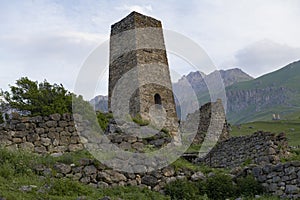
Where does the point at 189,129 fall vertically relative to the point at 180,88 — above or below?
below

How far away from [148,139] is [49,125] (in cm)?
297

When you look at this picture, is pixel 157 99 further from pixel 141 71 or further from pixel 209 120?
pixel 209 120

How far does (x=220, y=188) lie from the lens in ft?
34.9

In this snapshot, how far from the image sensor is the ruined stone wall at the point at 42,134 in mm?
11828

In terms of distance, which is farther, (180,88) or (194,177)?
(180,88)

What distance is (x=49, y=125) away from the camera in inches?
479

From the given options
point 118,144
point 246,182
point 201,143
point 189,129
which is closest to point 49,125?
point 118,144

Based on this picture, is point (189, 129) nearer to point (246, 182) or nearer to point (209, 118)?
point (209, 118)

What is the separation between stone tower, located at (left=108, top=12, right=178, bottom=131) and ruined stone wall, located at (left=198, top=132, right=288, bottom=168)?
2.60 metres

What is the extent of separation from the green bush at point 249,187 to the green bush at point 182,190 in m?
1.17

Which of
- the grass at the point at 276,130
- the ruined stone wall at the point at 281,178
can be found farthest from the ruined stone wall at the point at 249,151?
the grass at the point at 276,130

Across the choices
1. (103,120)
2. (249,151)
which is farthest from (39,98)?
(249,151)

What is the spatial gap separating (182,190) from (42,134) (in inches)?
176

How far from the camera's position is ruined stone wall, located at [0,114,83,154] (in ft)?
38.8
